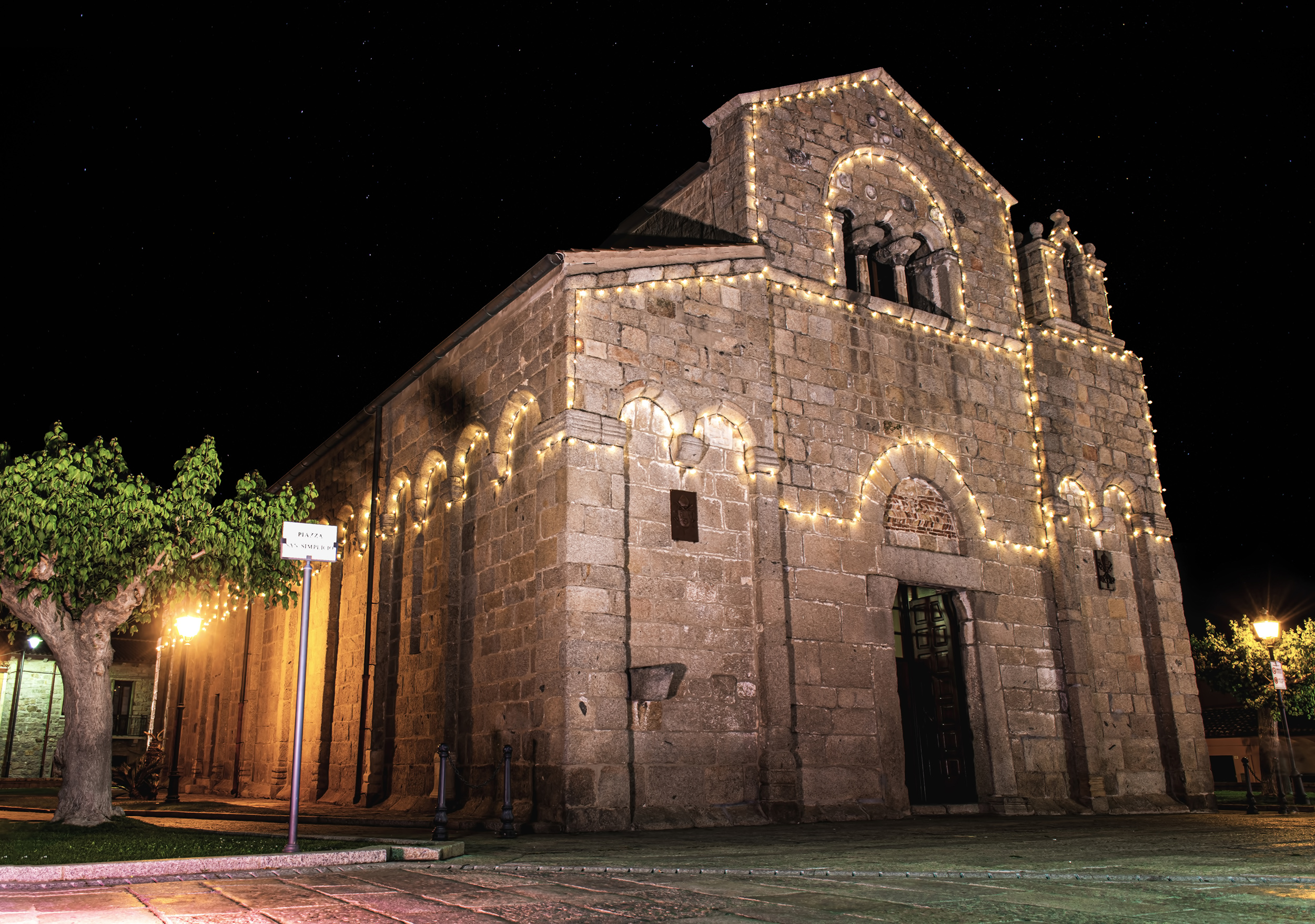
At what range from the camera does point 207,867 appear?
6898mm

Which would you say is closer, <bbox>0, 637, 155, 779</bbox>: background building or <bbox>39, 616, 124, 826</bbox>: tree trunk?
<bbox>39, 616, 124, 826</bbox>: tree trunk

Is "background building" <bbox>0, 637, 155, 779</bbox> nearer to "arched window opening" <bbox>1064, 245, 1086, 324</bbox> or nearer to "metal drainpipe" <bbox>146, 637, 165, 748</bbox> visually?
"metal drainpipe" <bbox>146, 637, 165, 748</bbox>

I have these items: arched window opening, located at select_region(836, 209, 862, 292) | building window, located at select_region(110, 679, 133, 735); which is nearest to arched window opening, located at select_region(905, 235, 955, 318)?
arched window opening, located at select_region(836, 209, 862, 292)

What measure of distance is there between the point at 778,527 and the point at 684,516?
52.0 inches

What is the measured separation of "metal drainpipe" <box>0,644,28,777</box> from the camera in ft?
114

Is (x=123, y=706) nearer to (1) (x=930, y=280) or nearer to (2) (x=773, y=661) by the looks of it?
(2) (x=773, y=661)

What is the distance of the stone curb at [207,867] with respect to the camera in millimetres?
6508

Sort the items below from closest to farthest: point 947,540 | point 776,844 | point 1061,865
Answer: point 1061,865 < point 776,844 < point 947,540

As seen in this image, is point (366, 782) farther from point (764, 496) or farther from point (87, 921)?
point (87, 921)

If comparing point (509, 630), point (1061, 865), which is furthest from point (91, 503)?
point (1061, 865)

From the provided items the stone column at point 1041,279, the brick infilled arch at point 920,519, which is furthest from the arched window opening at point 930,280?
the brick infilled arch at point 920,519

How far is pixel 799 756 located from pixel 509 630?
391cm

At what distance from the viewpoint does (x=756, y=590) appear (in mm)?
12617

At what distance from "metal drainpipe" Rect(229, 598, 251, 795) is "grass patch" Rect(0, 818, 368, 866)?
12162 mm
